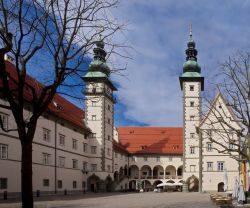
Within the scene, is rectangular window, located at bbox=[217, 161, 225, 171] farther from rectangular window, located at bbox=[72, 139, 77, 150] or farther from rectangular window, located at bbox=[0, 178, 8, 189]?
rectangular window, located at bbox=[0, 178, 8, 189]

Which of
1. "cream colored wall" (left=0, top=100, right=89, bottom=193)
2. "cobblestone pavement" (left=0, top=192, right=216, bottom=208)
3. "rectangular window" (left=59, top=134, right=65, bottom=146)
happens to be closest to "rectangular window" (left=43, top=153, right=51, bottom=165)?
"cream colored wall" (left=0, top=100, right=89, bottom=193)

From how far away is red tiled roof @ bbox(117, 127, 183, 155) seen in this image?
3327 inches

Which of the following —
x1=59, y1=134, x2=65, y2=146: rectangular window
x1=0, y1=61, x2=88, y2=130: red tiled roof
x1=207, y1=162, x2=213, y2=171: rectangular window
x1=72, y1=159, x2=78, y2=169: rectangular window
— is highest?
x1=0, y1=61, x2=88, y2=130: red tiled roof

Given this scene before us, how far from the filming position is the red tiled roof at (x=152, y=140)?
8450 centimetres

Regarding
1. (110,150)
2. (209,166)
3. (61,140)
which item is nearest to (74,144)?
(61,140)

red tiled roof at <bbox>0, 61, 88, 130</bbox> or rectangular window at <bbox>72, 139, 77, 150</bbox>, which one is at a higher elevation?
red tiled roof at <bbox>0, 61, 88, 130</bbox>

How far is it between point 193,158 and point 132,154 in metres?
20.0

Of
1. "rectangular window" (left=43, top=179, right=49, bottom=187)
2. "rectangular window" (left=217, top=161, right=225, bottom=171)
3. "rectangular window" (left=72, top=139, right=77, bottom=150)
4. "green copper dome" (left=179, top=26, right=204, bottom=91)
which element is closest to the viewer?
"rectangular window" (left=43, top=179, right=49, bottom=187)

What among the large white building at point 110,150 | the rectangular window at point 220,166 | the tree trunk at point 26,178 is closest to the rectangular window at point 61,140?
the large white building at point 110,150

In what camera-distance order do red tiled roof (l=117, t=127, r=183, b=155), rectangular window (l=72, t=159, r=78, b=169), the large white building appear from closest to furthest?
the large white building
rectangular window (l=72, t=159, r=78, b=169)
red tiled roof (l=117, t=127, r=183, b=155)

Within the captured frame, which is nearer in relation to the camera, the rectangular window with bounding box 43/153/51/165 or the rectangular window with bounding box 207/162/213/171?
the rectangular window with bounding box 43/153/51/165

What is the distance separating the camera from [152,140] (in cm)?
8781

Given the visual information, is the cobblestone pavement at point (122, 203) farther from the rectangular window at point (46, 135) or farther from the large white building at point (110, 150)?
the rectangular window at point (46, 135)

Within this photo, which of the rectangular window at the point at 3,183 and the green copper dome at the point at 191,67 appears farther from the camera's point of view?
the green copper dome at the point at 191,67
